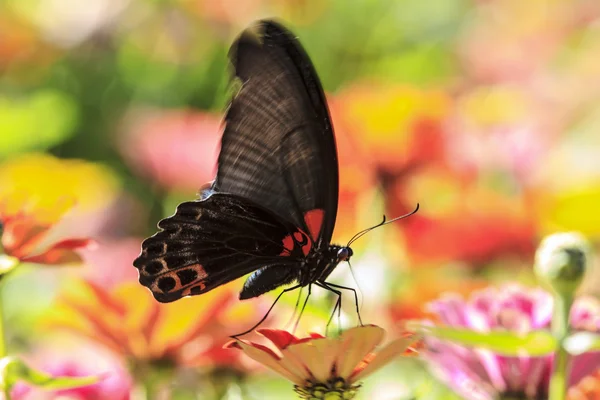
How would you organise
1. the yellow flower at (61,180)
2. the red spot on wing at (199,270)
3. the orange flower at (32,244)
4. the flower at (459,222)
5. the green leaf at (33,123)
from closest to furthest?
the orange flower at (32,244) < the red spot on wing at (199,270) < the flower at (459,222) < the yellow flower at (61,180) < the green leaf at (33,123)

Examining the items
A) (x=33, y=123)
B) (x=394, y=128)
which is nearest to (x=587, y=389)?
(x=394, y=128)

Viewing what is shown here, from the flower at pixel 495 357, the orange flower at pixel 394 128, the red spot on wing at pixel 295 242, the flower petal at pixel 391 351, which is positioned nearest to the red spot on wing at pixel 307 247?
the red spot on wing at pixel 295 242

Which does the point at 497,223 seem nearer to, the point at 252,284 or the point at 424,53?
the point at 252,284

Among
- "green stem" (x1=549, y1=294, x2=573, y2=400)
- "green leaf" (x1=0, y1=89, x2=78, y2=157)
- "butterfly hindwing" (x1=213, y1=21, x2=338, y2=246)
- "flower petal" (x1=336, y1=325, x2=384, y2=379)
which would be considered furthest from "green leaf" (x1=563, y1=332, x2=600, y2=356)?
"green leaf" (x1=0, y1=89, x2=78, y2=157)

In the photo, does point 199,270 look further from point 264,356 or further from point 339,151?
point 339,151

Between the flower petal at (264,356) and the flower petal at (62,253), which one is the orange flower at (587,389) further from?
the flower petal at (62,253)

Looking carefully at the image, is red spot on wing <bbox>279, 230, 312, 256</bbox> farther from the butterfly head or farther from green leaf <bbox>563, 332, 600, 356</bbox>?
green leaf <bbox>563, 332, 600, 356</bbox>

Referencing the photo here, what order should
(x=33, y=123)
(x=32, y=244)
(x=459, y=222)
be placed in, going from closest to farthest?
(x=32, y=244) → (x=459, y=222) → (x=33, y=123)
